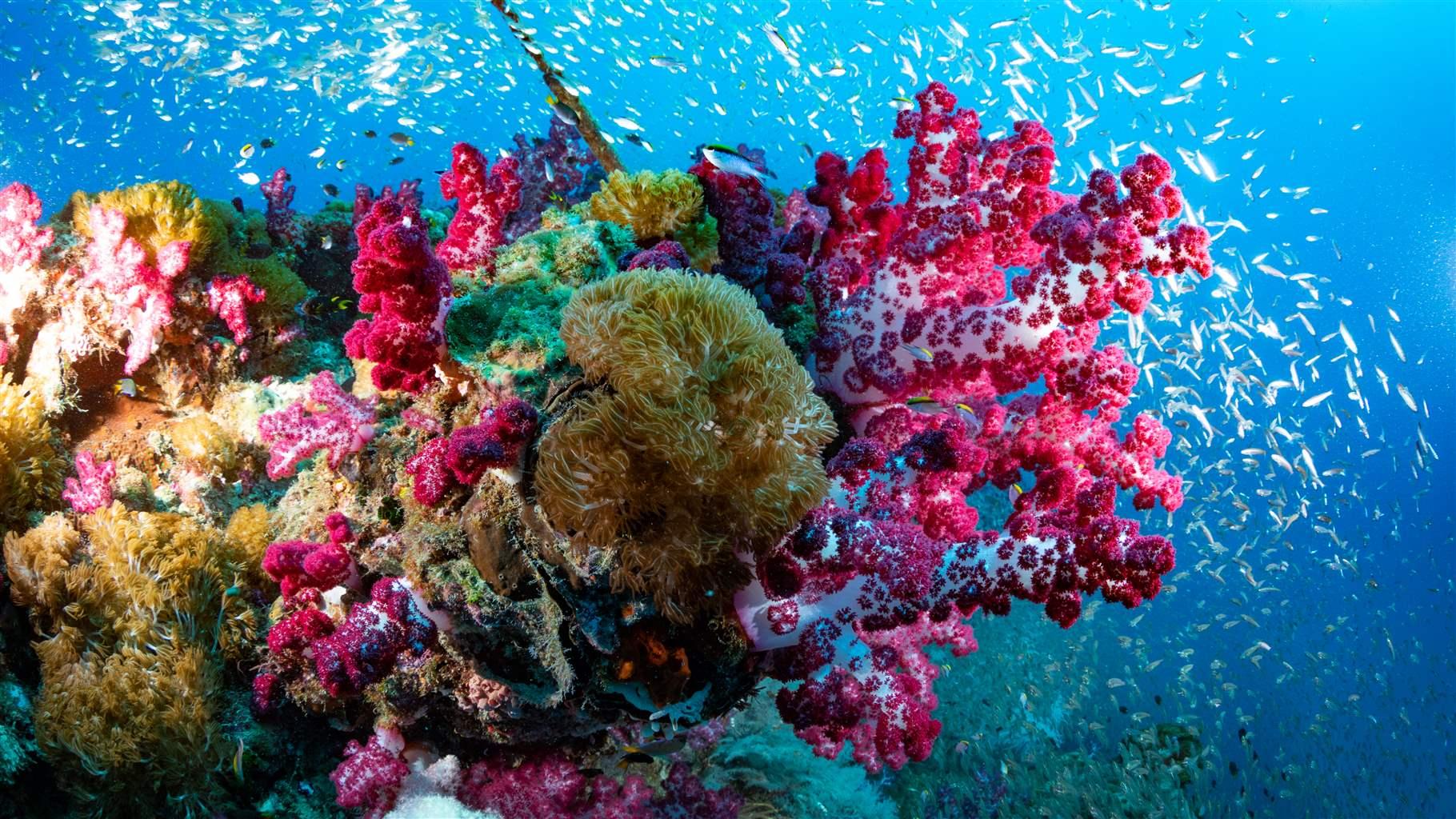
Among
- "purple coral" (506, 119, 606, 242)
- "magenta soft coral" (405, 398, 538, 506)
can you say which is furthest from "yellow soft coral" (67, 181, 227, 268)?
"magenta soft coral" (405, 398, 538, 506)

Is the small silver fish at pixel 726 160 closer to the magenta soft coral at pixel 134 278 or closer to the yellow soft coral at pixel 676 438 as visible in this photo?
the yellow soft coral at pixel 676 438

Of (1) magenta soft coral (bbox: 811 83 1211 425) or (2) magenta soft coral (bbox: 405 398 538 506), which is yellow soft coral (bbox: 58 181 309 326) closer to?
(2) magenta soft coral (bbox: 405 398 538 506)

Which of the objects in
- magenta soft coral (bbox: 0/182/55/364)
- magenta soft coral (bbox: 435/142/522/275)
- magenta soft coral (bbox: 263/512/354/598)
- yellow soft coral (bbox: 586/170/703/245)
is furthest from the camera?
magenta soft coral (bbox: 0/182/55/364)

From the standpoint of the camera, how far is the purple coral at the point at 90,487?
4.28 metres

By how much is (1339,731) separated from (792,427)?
73.0 ft

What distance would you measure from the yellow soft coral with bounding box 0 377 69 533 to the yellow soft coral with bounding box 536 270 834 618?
403cm

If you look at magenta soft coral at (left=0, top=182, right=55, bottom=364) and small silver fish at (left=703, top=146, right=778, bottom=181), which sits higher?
small silver fish at (left=703, top=146, right=778, bottom=181)

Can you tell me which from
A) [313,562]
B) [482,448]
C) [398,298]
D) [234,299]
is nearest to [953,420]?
[482,448]

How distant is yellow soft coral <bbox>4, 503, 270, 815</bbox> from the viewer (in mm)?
3291

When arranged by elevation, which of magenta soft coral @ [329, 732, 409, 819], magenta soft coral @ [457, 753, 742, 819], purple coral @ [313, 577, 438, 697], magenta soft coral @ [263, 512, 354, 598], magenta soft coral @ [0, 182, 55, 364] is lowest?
magenta soft coral @ [457, 753, 742, 819]

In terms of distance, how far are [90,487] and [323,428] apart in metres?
1.81

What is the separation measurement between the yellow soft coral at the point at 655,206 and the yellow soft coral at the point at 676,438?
2124 mm

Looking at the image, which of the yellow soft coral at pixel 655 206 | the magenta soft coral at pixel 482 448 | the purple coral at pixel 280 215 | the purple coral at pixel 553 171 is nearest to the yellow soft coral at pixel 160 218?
the purple coral at pixel 280 215

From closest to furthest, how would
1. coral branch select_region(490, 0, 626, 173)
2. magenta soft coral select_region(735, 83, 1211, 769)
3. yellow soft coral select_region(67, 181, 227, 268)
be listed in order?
magenta soft coral select_region(735, 83, 1211, 769)
coral branch select_region(490, 0, 626, 173)
yellow soft coral select_region(67, 181, 227, 268)
